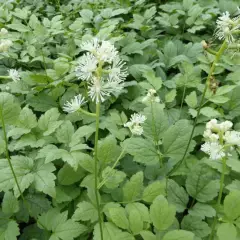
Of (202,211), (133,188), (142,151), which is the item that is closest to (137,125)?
(142,151)

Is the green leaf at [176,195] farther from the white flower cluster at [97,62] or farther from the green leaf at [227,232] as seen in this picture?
the white flower cluster at [97,62]

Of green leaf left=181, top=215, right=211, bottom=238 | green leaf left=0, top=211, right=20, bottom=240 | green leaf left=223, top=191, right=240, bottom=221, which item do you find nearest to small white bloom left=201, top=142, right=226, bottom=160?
green leaf left=223, top=191, right=240, bottom=221

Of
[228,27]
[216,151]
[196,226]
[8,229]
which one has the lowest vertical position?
[196,226]

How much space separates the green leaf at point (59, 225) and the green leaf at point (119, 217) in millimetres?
209

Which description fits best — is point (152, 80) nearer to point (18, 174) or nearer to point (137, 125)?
point (137, 125)

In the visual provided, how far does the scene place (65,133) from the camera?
1.72 m

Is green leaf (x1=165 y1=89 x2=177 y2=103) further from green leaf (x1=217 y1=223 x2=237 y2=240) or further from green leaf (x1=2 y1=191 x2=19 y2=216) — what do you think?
green leaf (x1=2 y1=191 x2=19 y2=216)

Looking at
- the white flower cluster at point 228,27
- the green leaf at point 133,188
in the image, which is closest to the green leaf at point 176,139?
the green leaf at point 133,188

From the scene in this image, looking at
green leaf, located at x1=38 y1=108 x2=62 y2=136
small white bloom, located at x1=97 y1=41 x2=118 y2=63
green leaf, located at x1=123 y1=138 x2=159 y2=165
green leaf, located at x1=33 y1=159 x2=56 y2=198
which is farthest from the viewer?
green leaf, located at x1=38 y1=108 x2=62 y2=136

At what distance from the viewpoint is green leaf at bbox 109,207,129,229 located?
4.61 ft

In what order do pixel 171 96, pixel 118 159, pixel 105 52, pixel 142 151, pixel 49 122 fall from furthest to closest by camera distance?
1. pixel 171 96
2. pixel 49 122
3. pixel 142 151
4. pixel 118 159
5. pixel 105 52

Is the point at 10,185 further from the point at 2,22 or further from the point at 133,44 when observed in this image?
the point at 2,22

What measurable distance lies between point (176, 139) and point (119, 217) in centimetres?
53

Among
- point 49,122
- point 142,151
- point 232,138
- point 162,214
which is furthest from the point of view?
point 49,122
